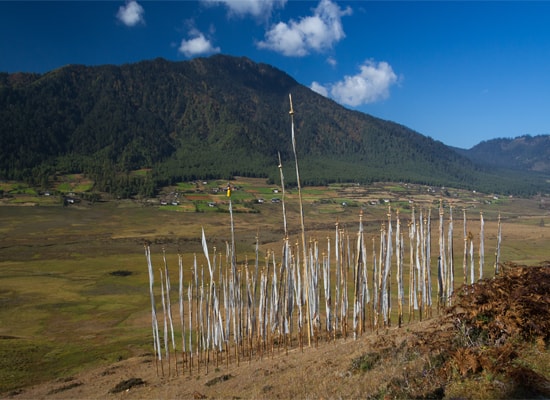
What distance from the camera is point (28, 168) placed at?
14975 cm

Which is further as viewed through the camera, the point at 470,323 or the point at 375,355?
the point at 375,355

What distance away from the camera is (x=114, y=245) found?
2832 inches

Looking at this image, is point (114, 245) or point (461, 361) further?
point (114, 245)

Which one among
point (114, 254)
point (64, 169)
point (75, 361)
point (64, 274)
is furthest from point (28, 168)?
point (75, 361)

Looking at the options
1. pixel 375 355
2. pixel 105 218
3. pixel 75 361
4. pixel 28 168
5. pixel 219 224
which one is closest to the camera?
pixel 375 355

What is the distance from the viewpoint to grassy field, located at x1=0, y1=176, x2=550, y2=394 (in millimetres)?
28250

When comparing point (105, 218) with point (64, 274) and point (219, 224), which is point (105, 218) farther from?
point (64, 274)

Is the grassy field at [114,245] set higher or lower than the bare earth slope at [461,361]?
lower

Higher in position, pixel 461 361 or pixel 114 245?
pixel 461 361

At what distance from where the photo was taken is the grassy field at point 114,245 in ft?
92.7

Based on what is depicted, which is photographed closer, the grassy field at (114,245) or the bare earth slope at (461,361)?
the bare earth slope at (461,361)

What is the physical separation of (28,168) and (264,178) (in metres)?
88.7

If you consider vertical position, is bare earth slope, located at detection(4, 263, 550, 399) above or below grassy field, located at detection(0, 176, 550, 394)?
above

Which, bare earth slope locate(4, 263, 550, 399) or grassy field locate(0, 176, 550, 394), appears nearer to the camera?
bare earth slope locate(4, 263, 550, 399)
